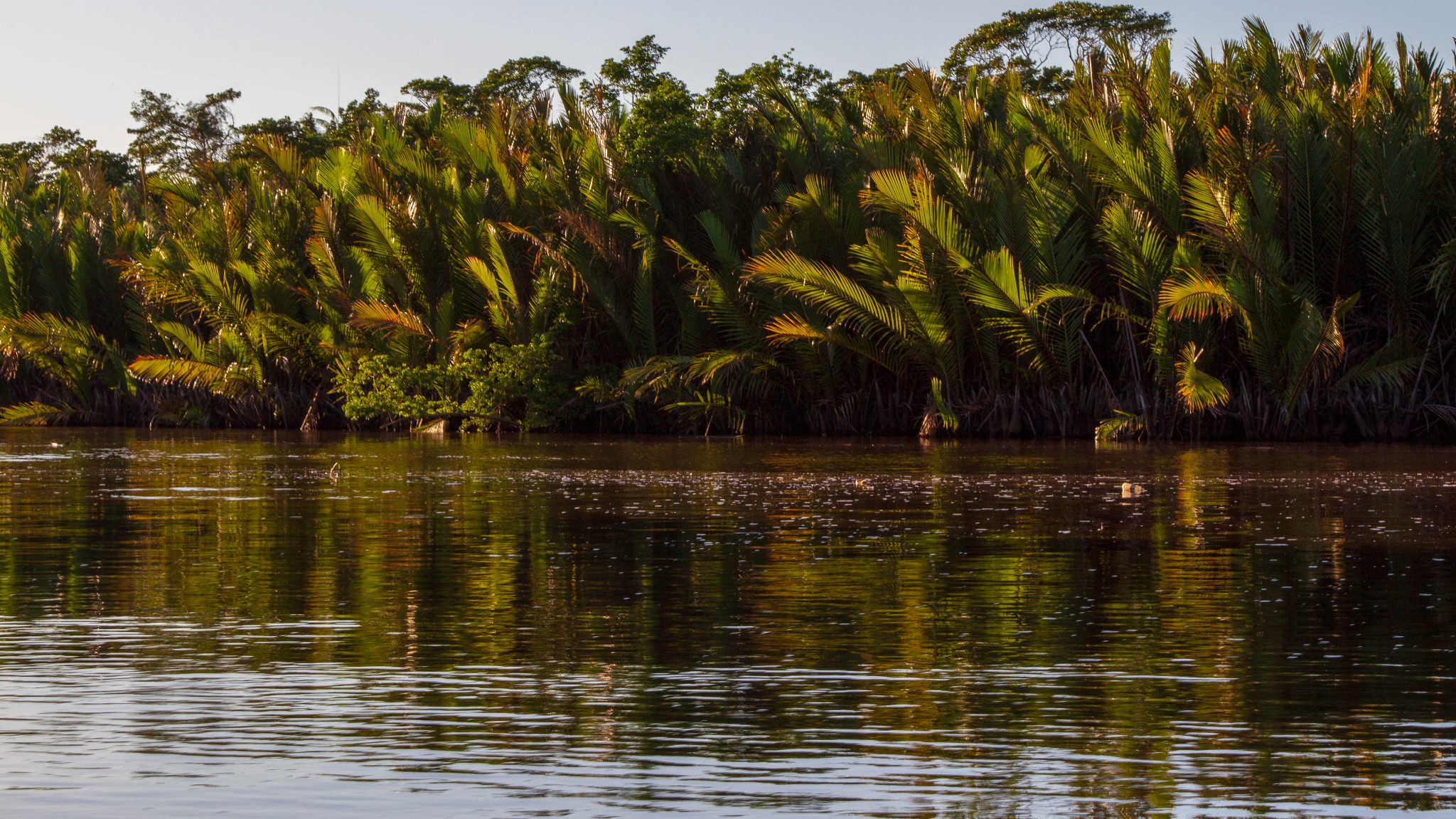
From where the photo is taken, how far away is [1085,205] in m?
20.7

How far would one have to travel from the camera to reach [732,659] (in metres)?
4.58

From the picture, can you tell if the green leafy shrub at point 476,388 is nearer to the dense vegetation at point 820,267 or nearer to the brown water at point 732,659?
the dense vegetation at point 820,267

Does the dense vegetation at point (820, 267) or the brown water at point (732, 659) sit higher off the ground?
the dense vegetation at point (820, 267)

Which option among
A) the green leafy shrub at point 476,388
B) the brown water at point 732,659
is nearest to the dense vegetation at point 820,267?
Result: the green leafy shrub at point 476,388

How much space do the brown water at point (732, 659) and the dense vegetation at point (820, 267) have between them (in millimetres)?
9734

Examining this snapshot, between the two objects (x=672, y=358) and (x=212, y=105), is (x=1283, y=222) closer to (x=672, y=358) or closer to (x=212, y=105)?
(x=672, y=358)

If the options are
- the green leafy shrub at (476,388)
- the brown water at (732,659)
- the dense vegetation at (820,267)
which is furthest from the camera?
the green leafy shrub at (476,388)

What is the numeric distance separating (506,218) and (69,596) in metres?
19.4

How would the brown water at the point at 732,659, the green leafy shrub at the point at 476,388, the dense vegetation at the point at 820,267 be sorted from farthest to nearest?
the green leafy shrub at the point at 476,388
the dense vegetation at the point at 820,267
the brown water at the point at 732,659

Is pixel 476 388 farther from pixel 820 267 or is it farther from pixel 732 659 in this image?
pixel 732 659

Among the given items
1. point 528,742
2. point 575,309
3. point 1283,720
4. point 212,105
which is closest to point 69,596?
point 528,742

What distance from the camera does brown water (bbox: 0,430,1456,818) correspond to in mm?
3107

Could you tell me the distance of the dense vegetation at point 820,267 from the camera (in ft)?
64.3

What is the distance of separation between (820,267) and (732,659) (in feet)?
53.0
